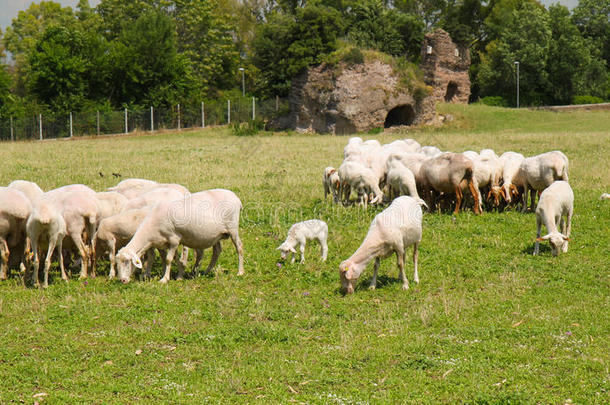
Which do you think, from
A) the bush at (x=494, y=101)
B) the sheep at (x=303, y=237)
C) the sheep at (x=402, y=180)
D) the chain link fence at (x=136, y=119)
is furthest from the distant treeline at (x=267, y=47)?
the sheep at (x=303, y=237)

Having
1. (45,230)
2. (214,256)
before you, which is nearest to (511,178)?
(214,256)

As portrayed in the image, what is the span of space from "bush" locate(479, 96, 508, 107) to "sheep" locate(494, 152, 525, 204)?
46716 mm

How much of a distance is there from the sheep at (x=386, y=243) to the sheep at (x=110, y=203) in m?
4.07

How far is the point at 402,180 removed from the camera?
13.6 metres

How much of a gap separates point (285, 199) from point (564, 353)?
32.5 ft

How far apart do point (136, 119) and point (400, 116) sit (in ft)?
60.7

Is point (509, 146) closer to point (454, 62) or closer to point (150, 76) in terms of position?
point (454, 62)

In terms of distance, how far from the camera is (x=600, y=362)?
21.0 feet

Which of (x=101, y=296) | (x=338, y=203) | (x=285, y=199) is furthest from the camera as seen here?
(x=285, y=199)

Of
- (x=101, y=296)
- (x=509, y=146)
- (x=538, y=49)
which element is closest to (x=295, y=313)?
(x=101, y=296)

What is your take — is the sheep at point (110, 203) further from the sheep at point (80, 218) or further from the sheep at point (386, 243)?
the sheep at point (386, 243)

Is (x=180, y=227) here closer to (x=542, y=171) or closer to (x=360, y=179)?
(x=360, y=179)

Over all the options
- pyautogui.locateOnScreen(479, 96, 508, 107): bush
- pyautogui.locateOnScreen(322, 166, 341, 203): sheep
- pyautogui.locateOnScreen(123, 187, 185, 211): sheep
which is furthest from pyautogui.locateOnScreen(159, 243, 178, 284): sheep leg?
pyautogui.locateOnScreen(479, 96, 508, 107): bush

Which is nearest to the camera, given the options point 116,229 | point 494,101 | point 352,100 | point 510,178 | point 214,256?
point 116,229
